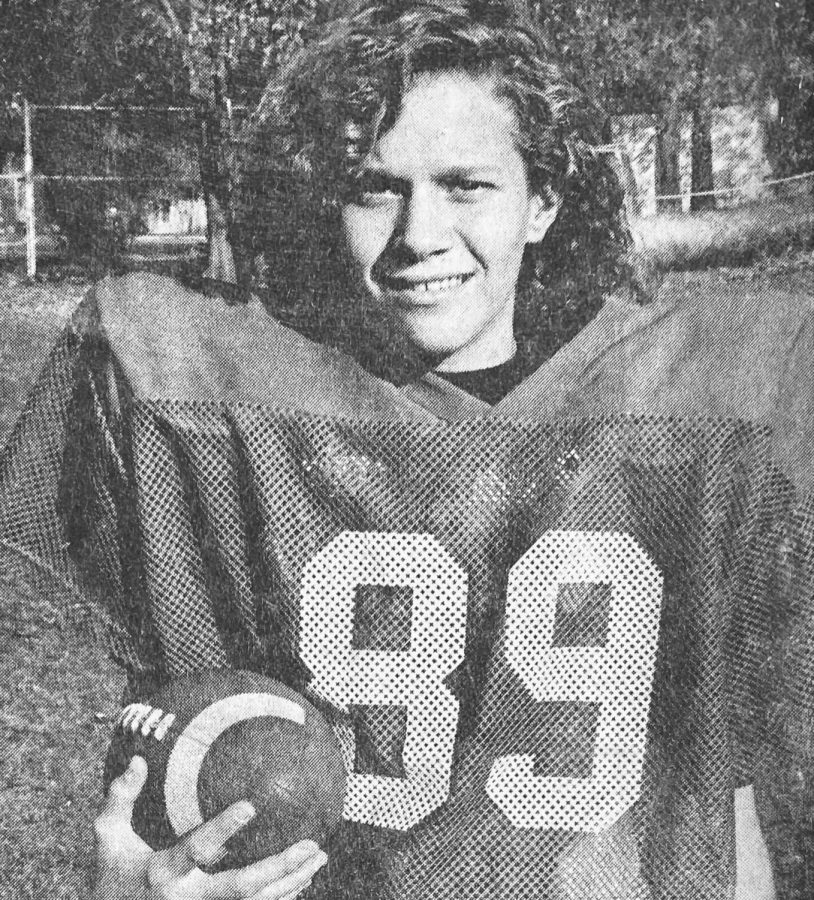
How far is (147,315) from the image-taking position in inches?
62.6

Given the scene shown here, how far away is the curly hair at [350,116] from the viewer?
5.16ft

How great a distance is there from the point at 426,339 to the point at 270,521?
341 mm

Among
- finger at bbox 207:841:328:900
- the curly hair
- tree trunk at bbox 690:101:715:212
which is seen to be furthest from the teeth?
finger at bbox 207:841:328:900

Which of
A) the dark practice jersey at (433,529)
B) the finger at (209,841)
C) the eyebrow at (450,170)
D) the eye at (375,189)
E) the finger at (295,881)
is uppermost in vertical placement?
the eyebrow at (450,170)

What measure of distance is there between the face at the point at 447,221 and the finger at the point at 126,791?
2.32 feet

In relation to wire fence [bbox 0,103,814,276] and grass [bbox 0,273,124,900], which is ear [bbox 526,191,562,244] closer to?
wire fence [bbox 0,103,814,276]

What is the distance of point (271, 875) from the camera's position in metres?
1.61

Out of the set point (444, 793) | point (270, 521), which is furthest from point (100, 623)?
point (444, 793)

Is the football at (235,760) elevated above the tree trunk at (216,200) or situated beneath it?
situated beneath

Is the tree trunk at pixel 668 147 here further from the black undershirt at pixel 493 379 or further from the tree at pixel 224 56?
the tree at pixel 224 56

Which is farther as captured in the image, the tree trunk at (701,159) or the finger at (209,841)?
the tree trunk at (701,159)

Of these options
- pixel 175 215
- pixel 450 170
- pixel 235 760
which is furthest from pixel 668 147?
pixel 235 760

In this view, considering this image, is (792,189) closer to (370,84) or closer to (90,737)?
(370,84)

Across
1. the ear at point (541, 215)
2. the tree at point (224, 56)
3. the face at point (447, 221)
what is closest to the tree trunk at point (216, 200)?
the tree at point (224, 56)
